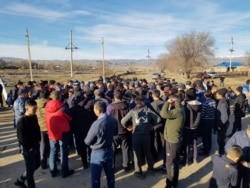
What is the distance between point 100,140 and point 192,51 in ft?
154

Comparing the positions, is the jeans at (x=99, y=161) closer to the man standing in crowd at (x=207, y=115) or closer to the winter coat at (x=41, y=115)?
the winter coat at (x=41, y=115)

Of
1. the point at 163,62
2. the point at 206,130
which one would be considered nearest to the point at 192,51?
the point at 163,62

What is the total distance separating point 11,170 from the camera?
653cm

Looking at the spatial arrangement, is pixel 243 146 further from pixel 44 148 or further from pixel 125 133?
pixel 44 148

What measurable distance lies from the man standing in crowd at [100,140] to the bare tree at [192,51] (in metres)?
45.0

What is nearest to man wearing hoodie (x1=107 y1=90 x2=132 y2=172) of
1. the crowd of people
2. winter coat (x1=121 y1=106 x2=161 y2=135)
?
the crowd of people

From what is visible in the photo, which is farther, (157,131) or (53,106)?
(157,131)

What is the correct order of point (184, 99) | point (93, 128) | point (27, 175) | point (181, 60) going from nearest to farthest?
point (93, 128)
point (27, 175)
point (184, 99)
point (181, 60)

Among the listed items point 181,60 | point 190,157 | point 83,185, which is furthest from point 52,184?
point 181,60

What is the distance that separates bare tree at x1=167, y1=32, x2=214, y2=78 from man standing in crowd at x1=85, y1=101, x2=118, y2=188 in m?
45.0

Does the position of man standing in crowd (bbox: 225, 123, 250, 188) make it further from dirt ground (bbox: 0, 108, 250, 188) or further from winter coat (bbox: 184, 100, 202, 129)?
winter coat (bbox: 184, 100, 202, 129)

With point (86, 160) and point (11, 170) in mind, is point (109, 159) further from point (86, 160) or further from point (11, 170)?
point (11, 170)

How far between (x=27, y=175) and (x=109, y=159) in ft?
5.46

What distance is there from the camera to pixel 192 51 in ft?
161
